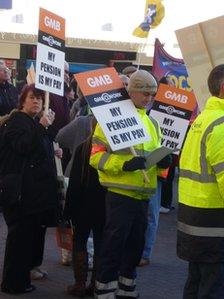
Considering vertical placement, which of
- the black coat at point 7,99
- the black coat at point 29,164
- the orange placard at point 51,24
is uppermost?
the orange placard at point 51,24

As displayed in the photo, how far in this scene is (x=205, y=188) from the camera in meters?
4.20

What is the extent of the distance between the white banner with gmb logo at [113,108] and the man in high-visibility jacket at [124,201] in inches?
3.7

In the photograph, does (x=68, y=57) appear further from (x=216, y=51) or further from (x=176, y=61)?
(x=216, y=51)

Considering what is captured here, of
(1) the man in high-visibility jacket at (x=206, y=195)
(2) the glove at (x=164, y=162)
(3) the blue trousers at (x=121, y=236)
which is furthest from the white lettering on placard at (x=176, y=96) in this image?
(1) the man in high-visibility jacket at (x=206, y=195)

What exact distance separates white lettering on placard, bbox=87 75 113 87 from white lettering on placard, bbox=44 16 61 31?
102 centimetres

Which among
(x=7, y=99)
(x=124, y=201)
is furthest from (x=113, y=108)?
(x=7, y=99)

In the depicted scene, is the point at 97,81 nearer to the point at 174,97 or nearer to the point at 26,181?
the point at 26,181

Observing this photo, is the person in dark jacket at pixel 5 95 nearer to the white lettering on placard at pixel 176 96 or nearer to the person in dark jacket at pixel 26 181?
the white lettering on placard at pixel 176 96

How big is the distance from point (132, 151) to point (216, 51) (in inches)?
36.9

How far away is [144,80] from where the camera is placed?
5.25 meters

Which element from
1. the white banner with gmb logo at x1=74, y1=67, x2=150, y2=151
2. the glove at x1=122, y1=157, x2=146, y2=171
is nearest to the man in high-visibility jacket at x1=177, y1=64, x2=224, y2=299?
the glove at x1=122, y1=157, x2=146, y2=171

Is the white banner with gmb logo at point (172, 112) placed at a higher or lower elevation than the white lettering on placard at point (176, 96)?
lower

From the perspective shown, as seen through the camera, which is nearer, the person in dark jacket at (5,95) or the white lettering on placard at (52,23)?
the white lettering on placard at (52,23)

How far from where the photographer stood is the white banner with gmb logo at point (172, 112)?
263 inches
